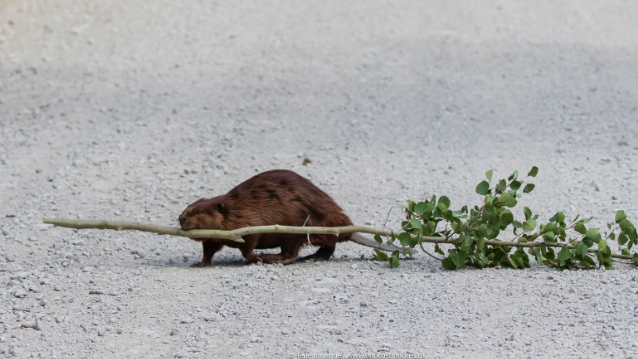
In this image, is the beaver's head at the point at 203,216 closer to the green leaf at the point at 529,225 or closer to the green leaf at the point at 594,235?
the green leaf at the point at 529,225

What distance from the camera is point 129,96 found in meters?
9.05

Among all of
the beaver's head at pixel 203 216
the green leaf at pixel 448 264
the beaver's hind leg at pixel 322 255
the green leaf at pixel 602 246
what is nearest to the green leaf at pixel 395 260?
the green leaf at pixel 448 264

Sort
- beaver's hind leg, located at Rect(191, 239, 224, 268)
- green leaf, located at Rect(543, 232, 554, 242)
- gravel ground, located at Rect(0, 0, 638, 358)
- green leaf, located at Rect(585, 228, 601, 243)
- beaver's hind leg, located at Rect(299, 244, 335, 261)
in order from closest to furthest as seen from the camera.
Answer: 1. gravel ground, located at Rect(0, 0, 638, 358)
2. green leaf, located at Rect(585, 228, 601, 243)
3. green leaf, located at Rect(543, 232, 554, 242)
4. beaver's hind leg, located at Rect(191, 239, 224, 268)
5. beaver's hind leg, located at Rect(299, 244, 335, 261)

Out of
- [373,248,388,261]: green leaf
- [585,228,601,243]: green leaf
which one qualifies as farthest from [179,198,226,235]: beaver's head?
[585,228,601,243]: green leaf

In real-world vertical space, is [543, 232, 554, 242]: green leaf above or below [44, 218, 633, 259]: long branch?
above

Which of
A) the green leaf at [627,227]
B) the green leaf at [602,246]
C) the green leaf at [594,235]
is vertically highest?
the green leaf at [627,227]

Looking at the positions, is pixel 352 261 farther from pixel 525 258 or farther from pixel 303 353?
pixel 303 353

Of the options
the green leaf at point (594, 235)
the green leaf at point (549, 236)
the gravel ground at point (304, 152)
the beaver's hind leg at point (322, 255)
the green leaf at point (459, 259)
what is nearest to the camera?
the gravel ground at point (304, 152)

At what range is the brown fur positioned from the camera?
14.1ft

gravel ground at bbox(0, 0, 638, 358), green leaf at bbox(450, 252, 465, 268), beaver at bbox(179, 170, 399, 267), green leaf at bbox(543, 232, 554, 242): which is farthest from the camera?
beaver at bbox(179, 170, 399, 267)

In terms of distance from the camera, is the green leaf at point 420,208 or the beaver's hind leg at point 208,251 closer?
the green leaf at point 420,208

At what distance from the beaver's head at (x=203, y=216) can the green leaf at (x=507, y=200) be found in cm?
188

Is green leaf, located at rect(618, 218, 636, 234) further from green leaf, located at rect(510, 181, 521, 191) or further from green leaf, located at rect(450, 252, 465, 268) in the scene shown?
green leaf, located at rect(450, 252, 465, 268)

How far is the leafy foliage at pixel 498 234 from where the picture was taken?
4031mm
